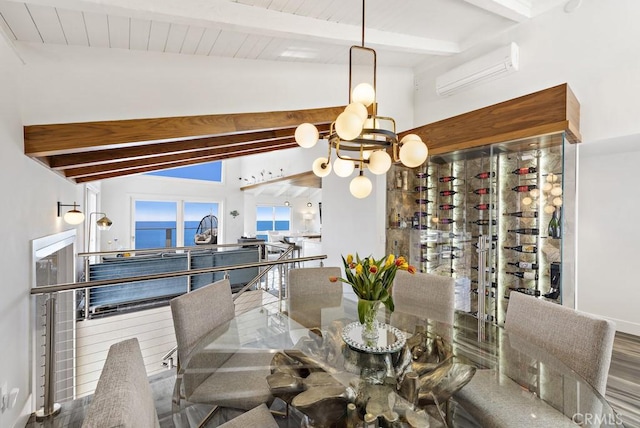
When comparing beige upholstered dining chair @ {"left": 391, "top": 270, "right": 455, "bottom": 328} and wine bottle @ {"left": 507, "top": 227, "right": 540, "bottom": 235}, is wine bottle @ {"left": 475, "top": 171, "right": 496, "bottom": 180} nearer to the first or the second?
wine bottle @ {"left": 507, "top": 227, "right": 540, "bottom": 235}

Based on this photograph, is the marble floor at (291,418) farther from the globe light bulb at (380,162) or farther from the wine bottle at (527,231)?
the globe light bulb at (380,162)

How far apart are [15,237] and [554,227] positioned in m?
4.24

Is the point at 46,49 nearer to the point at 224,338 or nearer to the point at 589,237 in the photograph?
the point at 224,338

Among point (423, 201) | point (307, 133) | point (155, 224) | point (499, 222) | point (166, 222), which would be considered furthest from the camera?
point (166, 222)

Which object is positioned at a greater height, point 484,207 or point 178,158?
point 178,158

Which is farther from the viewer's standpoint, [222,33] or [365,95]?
[222,33]

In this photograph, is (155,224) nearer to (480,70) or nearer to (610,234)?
(480,70)

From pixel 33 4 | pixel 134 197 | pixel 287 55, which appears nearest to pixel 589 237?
pixel 287 55

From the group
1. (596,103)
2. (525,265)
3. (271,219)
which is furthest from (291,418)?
(271,219)

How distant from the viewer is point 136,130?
7.43 feet

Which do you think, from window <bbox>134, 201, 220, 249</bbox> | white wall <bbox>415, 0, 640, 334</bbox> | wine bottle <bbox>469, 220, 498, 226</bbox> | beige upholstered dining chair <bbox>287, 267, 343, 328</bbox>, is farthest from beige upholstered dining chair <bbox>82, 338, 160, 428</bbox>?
window <bbox>134, 201, 220, 249</bbox>

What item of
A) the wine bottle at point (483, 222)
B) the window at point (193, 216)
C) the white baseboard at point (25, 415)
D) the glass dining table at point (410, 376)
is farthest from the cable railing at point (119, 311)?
the window at point (193, 216)

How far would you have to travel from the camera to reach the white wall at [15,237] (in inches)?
65.4

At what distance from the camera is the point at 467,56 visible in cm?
362
